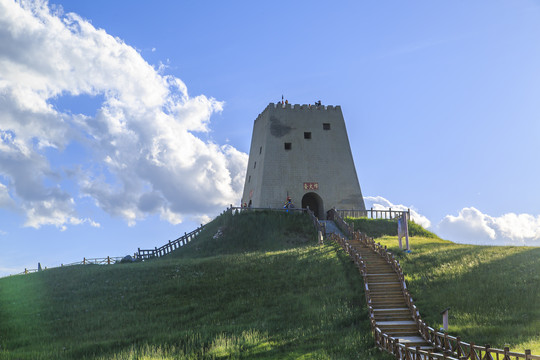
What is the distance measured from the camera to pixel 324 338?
18.3 m

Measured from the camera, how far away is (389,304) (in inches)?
854

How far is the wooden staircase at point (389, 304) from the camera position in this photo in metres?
19.0

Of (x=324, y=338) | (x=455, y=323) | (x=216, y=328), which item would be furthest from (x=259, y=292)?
(x=455, y=323)

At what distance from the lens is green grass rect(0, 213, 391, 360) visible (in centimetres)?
1783

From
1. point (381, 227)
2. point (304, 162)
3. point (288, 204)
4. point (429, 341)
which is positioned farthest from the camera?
point (304, 162)

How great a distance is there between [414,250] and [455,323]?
12.7 m

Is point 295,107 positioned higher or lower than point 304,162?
higher

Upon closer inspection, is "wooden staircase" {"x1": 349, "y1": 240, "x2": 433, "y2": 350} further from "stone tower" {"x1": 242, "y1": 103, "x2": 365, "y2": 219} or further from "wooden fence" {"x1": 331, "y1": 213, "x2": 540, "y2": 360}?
"stone tower" {"x1": 242, "y1": 103, "x2": 365, "y2": 219}

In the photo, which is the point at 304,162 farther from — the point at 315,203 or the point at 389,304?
the point at 389,304

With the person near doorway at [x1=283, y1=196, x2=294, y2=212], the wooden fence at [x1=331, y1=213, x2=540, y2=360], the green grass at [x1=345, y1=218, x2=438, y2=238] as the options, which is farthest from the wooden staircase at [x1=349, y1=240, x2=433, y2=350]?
the person near doorway at [x1=283, y1=196, x2=294, y2=212]

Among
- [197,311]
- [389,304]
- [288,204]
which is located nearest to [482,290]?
[389,304]

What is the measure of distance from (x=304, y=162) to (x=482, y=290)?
2733 cm

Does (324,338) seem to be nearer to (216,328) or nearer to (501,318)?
(216,328)

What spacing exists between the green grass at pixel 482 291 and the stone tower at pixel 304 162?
1636 centimetres
